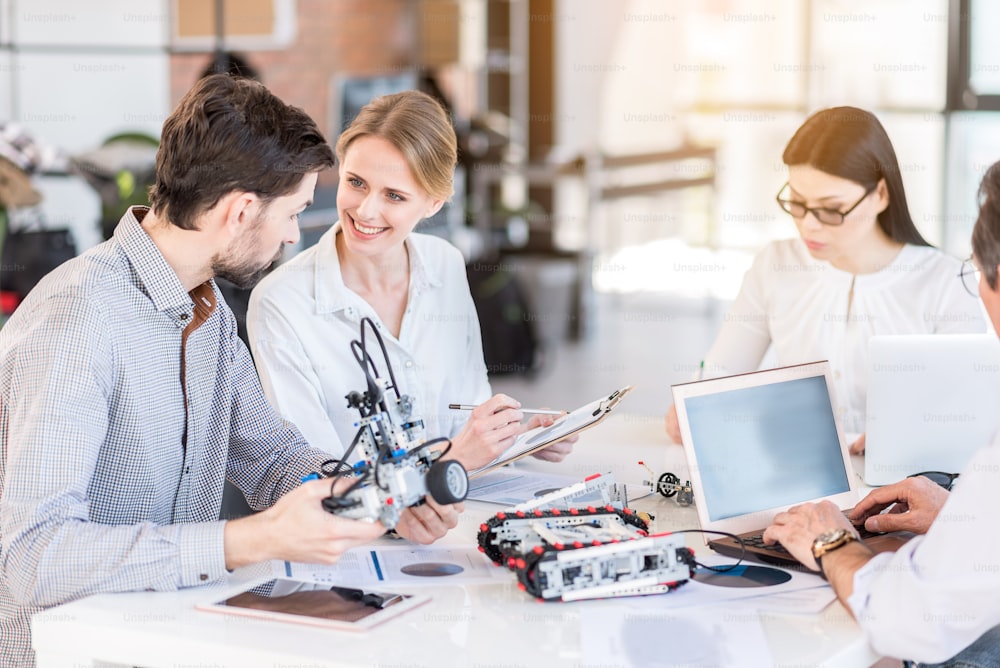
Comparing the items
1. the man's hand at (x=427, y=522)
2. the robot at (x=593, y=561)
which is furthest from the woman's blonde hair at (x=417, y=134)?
the robot at (x=593, y=561)

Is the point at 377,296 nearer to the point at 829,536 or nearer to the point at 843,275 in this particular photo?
the point at 843,275

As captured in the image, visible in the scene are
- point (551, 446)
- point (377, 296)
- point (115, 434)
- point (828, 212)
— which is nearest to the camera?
point (115, 434)

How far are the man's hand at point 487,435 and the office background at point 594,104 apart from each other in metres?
2.87

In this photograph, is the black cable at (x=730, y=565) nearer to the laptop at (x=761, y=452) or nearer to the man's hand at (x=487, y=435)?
the laptop at (x=761, y=452)

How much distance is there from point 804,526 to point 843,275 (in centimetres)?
123

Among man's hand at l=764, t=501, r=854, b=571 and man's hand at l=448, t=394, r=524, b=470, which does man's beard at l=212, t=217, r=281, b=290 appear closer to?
man's hand at l=448, t=394, r=524, b=470

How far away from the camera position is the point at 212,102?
160 cm

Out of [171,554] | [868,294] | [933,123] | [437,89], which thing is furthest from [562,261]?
[171,554]

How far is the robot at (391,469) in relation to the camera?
55.4 inches

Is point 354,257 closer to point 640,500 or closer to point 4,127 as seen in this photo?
point 640,500

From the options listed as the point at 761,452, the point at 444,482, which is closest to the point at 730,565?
the point at 761,452

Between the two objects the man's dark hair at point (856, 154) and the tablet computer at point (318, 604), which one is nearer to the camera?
the tablet computer at point (318, 604)

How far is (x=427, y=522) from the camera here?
5.48 ft

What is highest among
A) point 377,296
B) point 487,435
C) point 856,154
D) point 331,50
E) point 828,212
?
point 331,50
